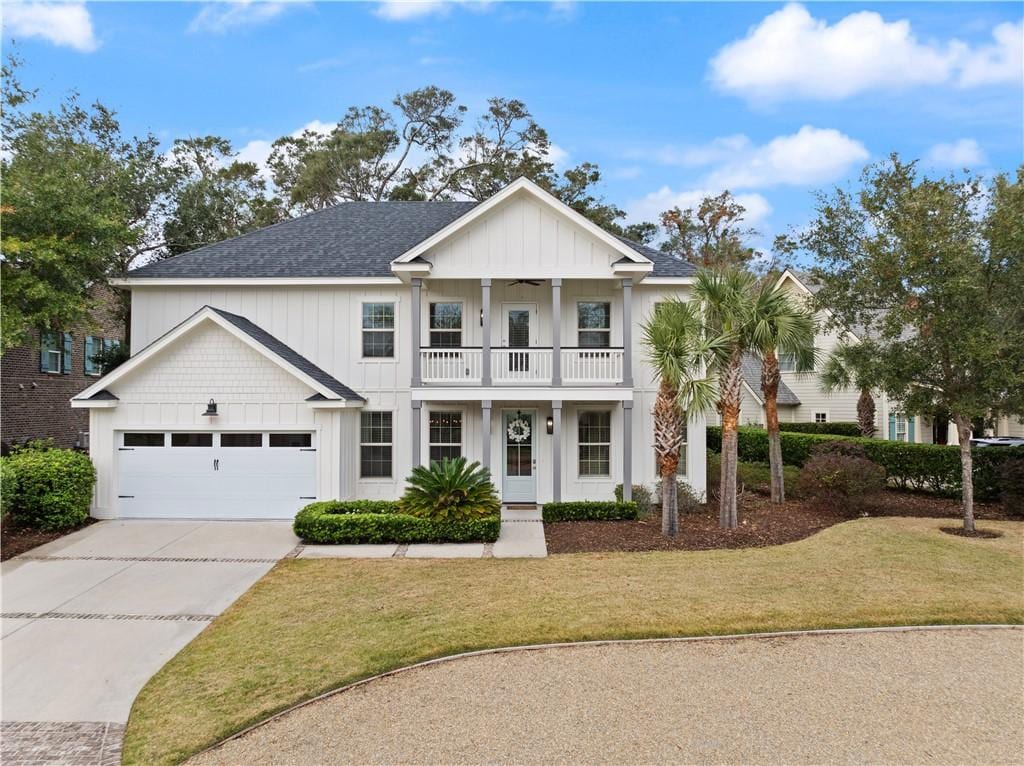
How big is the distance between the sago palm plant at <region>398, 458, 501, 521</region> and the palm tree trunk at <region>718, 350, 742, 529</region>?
15.6 ft

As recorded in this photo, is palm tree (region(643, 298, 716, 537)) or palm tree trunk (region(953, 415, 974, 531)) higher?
palm tree (region(643, 298, 716, 537))

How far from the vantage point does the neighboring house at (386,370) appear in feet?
43.4

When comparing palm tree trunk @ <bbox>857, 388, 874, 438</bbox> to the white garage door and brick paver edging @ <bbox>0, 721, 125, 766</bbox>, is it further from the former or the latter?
brick paver edging @ <bbox>0, 721, 125, 766</bbox>

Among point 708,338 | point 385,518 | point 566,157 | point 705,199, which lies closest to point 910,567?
point 708,338

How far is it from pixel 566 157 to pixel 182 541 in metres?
27.2

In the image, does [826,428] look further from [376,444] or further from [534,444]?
[376,444]

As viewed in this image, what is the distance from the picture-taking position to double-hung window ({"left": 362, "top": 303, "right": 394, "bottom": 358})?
15.1 meters

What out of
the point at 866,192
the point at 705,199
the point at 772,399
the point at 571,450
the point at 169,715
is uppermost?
the point at 705,199

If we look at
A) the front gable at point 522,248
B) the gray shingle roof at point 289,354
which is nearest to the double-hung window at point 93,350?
the gray shingle roof at point 289,354

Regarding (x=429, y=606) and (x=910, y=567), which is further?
(x=910, y=567)

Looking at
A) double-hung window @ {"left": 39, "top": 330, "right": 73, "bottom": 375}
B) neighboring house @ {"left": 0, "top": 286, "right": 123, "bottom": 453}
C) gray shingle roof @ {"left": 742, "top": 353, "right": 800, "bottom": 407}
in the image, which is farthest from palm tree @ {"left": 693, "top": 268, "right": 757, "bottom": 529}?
double-hung window @ {"left": 39, "top": 330, "right": 73, "bottom": 375}

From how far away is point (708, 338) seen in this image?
12.4 metres

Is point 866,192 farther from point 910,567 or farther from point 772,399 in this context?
point 910,567

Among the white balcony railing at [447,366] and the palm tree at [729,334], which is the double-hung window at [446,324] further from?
the palm tree at [729,334]
